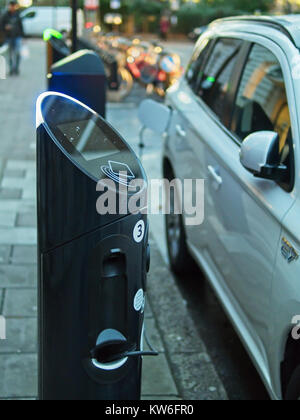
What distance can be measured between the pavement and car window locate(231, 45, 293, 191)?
136 cm

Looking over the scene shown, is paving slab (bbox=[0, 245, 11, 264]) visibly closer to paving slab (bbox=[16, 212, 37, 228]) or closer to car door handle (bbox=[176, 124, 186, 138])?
paving slab (bbox=[16, 212, 37, 228])

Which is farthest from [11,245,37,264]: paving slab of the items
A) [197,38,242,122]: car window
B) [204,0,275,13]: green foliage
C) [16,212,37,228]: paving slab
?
→ [204,0,275,13]: green foliage

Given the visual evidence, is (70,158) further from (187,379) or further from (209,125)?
(209,125)

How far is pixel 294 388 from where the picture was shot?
9.15 ft

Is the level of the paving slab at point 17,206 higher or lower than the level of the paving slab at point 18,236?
lower

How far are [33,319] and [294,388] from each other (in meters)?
2.06

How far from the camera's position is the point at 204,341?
180 inches

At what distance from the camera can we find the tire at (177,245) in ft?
17.0

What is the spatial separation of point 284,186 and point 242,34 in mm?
1570

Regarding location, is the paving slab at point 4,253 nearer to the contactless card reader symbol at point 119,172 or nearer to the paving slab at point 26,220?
the paving slab at point 26,220

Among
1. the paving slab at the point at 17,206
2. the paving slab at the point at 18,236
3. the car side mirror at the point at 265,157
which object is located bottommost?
the paving slab at the point at 17,206

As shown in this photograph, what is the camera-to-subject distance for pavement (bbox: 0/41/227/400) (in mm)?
3684

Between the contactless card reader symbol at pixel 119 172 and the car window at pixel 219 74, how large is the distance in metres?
2.14

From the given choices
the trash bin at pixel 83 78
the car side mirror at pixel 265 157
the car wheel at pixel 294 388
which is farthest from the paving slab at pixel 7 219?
→ the car wheel at pixel 294 388
